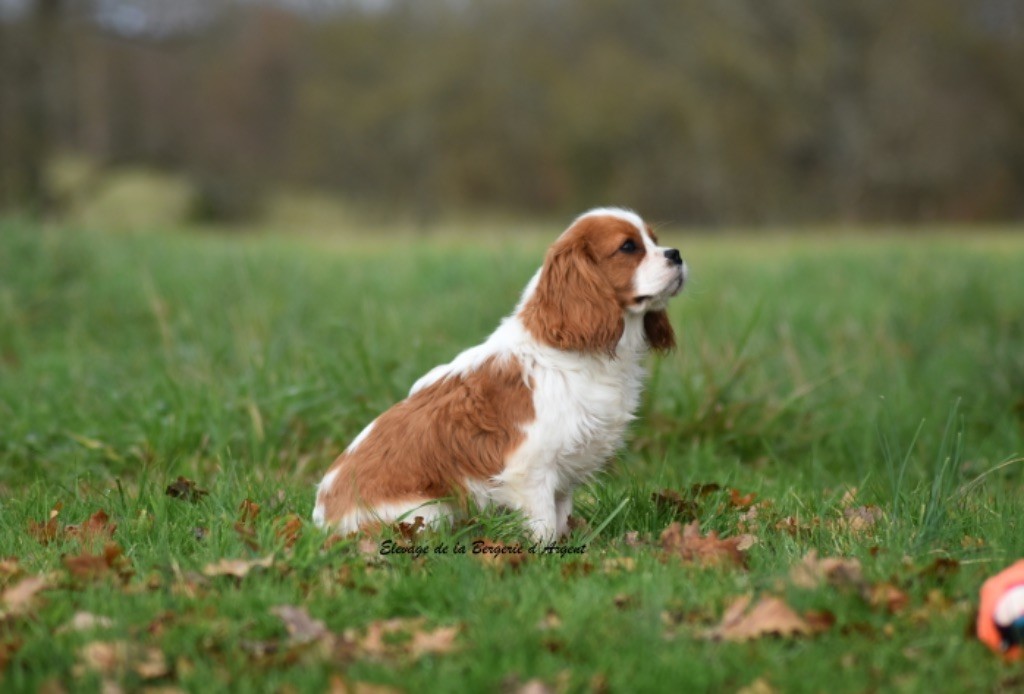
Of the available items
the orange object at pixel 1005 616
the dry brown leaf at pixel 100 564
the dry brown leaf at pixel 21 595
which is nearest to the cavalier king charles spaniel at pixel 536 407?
the dry brown leaf at pixel 100 564

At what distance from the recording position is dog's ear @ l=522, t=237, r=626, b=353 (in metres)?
4.10

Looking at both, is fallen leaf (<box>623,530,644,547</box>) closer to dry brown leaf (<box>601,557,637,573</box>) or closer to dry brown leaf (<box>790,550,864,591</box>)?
dry brown leaf (<box>601,557,637,573</box>)

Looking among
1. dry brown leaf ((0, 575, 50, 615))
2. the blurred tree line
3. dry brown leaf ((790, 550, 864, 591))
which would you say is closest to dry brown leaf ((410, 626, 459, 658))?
dry brown leaf ((790, 550, 864, 591))

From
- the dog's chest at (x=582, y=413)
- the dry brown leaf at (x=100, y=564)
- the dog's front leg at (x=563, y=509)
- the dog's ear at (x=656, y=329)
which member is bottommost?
the dog's front leg at (x=563, y=509)

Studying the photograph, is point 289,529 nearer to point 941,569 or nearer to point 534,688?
point 534,688

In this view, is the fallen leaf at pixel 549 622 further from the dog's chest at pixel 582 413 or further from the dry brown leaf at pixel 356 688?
the dog's chest at pixel 582 413

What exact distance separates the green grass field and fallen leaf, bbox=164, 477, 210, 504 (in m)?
0.11

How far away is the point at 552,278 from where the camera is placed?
4203mm

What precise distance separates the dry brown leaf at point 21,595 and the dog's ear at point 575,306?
6.45ft

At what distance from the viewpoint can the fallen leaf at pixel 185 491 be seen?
14.8 feet

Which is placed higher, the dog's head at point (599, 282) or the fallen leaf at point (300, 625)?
the dog's head at point (599, 282)

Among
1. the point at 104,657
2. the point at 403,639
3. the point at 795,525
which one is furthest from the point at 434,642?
the point at 795,525

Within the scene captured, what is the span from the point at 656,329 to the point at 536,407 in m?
0.76

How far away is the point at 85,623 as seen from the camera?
119 inches
